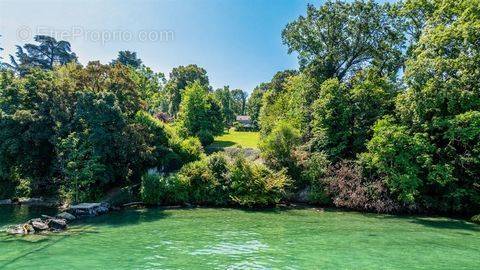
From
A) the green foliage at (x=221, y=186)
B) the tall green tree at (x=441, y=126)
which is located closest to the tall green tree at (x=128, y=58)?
the green foliage at (x=221, y=186)

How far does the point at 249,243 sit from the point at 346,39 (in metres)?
24.5

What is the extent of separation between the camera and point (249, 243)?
16859 mm

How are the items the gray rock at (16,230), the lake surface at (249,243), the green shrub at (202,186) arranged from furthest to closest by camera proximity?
the green shrub at (202,186)
the gray rock at (16,230)
the lake surface at (249,243)

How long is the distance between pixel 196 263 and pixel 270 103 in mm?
41263

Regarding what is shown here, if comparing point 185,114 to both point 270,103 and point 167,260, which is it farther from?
point 167,260

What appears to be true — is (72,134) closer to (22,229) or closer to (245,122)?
(22,229)

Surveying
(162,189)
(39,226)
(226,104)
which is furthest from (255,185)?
(226,104)

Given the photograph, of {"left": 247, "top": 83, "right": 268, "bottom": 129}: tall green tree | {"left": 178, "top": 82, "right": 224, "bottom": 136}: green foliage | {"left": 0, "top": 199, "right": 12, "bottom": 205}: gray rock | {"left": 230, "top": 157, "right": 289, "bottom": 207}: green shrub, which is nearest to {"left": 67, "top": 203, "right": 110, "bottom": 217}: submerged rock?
{"left": 0, "top": 199, "right": 12, "bottom": 205}: gray rock

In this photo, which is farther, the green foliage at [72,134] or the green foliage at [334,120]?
the green foliage at [334,120]

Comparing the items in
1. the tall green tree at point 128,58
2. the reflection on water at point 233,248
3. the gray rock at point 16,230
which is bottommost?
the reflection on water at point 233,248

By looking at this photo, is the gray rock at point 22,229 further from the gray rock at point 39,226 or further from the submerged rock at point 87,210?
the submerged rock at point 87,210

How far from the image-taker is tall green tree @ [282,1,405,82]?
33.8 m

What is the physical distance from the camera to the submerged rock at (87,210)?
23.8 m

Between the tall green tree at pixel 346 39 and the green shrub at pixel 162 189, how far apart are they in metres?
16.4
